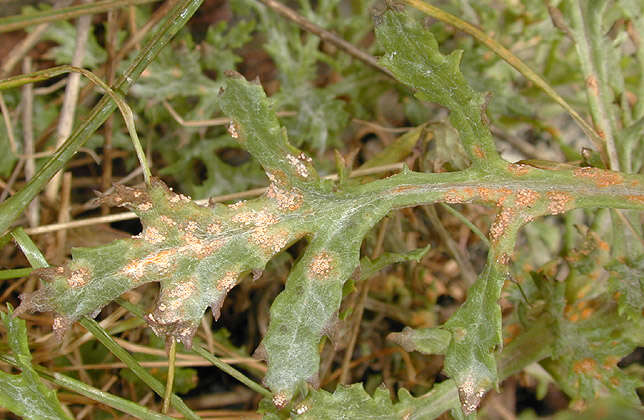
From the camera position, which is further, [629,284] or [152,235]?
[629,284]

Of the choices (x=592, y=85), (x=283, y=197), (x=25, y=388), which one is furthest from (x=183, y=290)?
(x=592, y=85)

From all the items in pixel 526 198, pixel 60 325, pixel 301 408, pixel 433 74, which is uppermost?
pixel 433 74

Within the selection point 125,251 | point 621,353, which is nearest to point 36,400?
point 125,251

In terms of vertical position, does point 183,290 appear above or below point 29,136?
below

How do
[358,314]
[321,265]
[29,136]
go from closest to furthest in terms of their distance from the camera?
[321,265]
[358,314]
[29,136]

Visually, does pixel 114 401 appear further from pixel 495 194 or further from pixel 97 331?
pixel 495 194

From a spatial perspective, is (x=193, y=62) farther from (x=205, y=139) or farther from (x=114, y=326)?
(x=114, y=326)

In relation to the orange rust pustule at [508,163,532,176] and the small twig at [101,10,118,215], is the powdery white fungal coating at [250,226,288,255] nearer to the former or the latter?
the orange rust pustule at [508,163,532,176]
